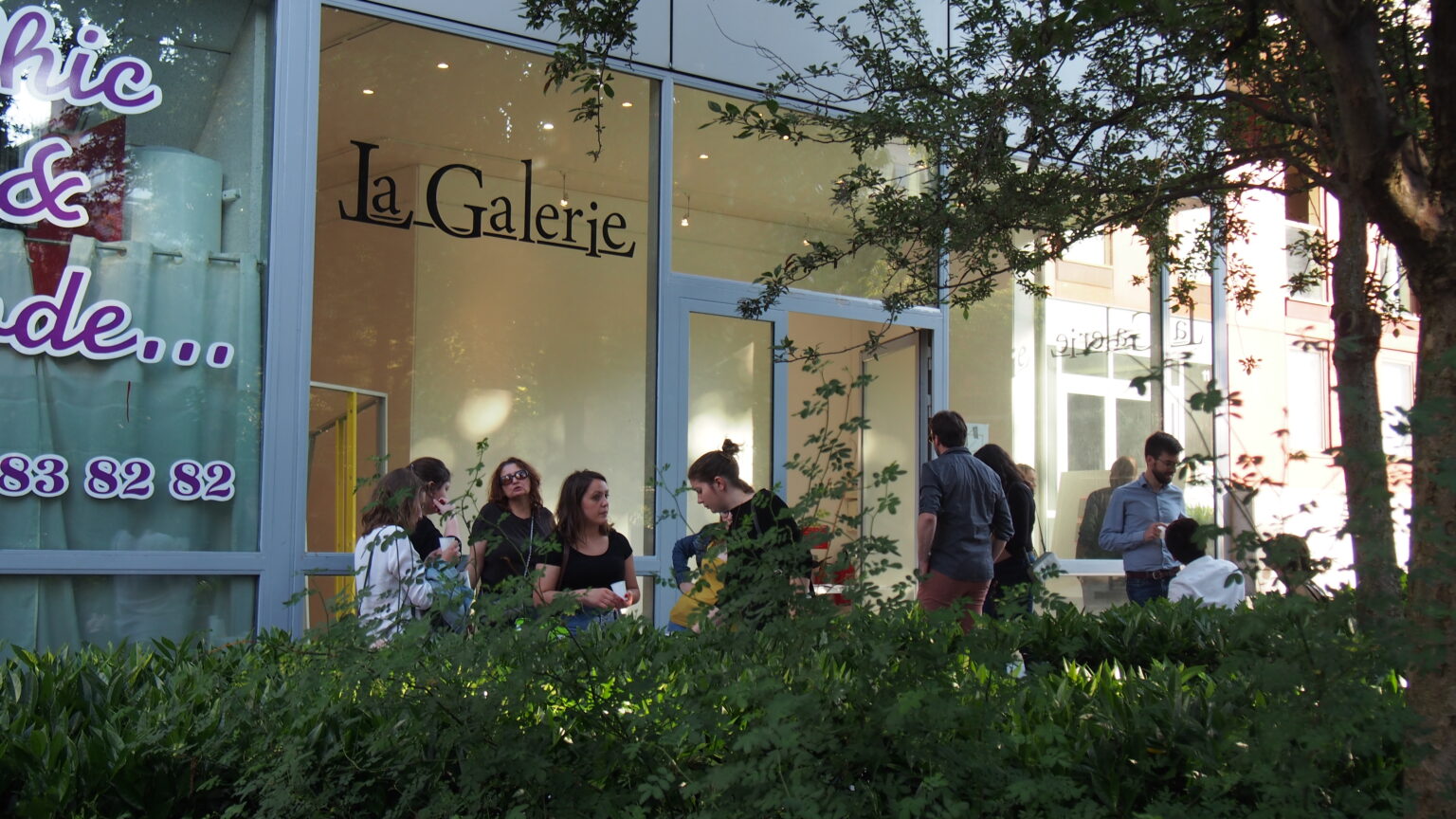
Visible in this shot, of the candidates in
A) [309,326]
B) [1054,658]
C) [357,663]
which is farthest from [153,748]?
[309,326]

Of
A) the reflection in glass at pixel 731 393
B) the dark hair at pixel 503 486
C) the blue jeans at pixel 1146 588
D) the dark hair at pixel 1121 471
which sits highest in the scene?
the reflection in glass at pixel 731 393

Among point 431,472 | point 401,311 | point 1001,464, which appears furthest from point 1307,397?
point 431,472

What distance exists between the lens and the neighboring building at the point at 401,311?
22.1 ft

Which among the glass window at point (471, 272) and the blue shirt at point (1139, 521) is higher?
the glass window at point (471, 272)

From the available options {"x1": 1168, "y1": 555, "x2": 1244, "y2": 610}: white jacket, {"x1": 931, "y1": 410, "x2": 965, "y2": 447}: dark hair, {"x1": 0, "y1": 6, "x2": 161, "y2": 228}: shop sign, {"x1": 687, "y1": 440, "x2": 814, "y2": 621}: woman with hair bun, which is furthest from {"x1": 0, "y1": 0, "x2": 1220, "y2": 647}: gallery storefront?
{"x1": 1168, "y1": 555, "x2": 1244, "y2": 610}: white jacket

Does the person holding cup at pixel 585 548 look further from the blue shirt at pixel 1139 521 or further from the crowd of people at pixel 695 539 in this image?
the blue shirt at pixel 1139 521

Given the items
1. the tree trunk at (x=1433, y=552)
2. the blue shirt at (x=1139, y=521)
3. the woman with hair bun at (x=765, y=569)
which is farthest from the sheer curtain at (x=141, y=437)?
the tree trunk at (x=1433, y=552)

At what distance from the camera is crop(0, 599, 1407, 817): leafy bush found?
275 cm

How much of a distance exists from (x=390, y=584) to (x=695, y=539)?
4.84 ft

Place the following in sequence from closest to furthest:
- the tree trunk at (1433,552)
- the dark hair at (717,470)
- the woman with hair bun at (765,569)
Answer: the tree trunk at (1433,552) → the woman with hair bun at (765,569) → the dark hair at (717,470)

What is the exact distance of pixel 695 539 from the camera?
20.9 feet

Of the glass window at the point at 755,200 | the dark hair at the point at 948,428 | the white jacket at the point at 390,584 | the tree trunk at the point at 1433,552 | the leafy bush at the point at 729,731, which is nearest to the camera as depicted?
the tree trunk at the point at 1433,552

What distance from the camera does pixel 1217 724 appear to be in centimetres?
362

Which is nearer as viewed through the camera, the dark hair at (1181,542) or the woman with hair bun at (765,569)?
the woman with hair bun at (765,569)
